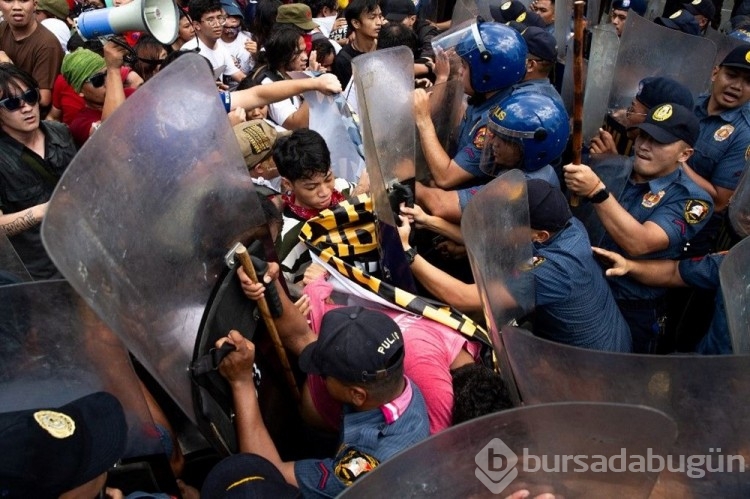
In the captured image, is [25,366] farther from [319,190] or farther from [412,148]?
[412,148]

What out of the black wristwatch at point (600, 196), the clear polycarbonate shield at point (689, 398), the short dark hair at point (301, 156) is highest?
the clear polycarbonate shield at point (689, 398)

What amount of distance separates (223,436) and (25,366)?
566mm

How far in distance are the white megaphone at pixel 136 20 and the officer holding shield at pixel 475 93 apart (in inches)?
57.3

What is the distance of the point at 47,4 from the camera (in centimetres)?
593

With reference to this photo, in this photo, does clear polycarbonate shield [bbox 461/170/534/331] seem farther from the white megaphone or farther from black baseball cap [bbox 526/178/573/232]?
the white megaphone

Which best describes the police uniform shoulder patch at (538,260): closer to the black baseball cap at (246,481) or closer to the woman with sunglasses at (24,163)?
the black baseball cap at (246,481)

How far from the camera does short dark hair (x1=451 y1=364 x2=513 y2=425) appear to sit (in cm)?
206

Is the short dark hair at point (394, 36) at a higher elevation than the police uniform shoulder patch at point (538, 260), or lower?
lower

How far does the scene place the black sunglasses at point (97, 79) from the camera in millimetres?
3757

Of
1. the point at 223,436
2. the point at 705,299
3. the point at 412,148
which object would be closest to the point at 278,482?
the point at 223,436

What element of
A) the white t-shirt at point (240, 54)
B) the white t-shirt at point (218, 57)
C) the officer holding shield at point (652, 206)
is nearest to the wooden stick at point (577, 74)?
the officer holding shield at point (652, 206)

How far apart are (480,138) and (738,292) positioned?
167cm

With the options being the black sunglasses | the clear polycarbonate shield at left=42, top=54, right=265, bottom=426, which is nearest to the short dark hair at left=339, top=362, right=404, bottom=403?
the clear polycarbonate shield at left=42, top=54, right=265, bottom=426

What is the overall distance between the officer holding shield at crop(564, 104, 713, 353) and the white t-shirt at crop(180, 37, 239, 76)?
346 cm
